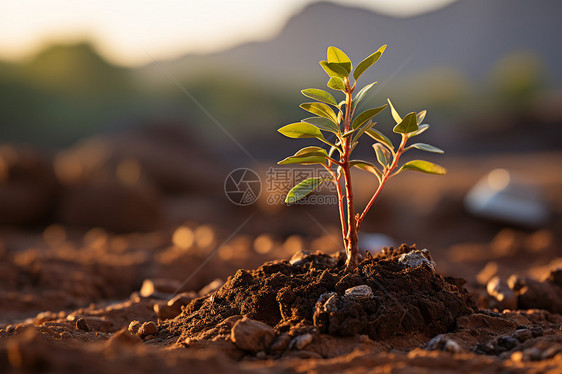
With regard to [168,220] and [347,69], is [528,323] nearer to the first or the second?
[347,69]

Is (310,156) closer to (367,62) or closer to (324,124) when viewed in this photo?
(324,124)

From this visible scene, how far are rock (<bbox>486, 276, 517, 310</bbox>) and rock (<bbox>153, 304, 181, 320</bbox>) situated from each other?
1951 mm

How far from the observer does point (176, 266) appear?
15.3 feet

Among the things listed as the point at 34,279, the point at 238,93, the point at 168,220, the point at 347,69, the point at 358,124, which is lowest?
the point at 34,279

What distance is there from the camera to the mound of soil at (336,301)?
2049 mm

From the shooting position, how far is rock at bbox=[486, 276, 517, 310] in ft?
10.1

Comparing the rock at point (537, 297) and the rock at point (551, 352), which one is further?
the rock at point (537, 297)

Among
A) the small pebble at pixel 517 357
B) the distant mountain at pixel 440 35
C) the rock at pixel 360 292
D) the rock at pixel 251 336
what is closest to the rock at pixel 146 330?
the rock at pixel 251 336

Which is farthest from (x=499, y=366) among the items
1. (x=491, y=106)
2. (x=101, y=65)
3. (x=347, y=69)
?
(x=101, y=65)

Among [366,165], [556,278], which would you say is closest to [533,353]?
[366,165]

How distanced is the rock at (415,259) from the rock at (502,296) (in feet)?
3.28

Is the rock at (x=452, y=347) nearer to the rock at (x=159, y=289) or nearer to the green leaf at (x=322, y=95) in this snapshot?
the green leaf at (x=322, y=95)

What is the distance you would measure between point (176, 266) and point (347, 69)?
3.06m

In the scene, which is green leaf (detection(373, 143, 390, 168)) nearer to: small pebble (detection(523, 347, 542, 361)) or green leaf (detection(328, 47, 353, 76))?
green leaf (detection(328, 47, 353, 76))
